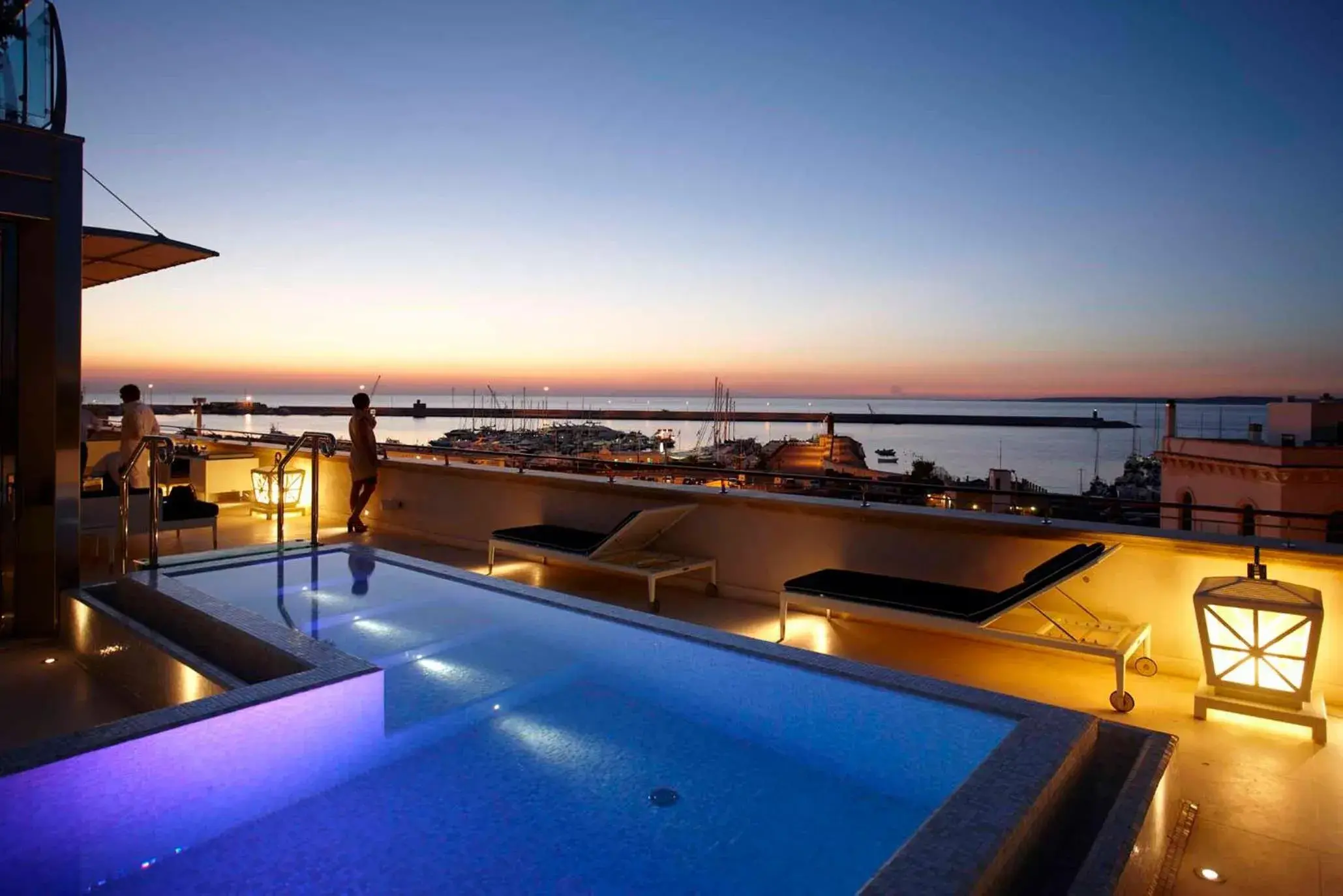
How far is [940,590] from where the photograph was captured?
4.18m

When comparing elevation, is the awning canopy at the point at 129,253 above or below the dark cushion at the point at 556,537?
above

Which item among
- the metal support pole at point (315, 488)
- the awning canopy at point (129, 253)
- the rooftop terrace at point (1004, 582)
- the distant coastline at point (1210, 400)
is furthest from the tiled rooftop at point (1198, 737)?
the distant coastline at point (1210, 400)

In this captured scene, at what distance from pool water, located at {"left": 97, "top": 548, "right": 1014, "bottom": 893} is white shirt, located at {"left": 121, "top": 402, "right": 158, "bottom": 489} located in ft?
11.1

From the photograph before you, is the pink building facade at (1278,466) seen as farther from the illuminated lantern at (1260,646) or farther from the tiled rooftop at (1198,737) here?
the illuminated lantern at (1260,646)

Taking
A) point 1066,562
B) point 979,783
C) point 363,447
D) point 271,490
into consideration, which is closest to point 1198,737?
point 1066,562

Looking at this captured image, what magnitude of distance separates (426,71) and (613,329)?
13098mm

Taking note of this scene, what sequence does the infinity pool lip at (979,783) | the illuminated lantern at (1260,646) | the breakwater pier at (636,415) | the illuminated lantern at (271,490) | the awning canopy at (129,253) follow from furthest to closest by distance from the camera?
the breakwater pier at (636,415)
the illuminated lantern at (271,490)
the awning canopy at (129,253)
the illuminated lantern at (1260,646)
the infinity pool lip at (979,783)

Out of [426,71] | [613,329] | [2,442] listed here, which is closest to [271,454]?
[426,71]

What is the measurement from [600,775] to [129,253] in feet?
16.3

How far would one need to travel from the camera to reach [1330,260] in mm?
15031

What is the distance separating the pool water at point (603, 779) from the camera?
6.79ft

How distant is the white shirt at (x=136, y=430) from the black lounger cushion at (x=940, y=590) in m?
5.21

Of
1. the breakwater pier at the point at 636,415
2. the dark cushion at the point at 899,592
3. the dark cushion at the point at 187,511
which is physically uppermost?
the breakwater pier at the point at 636,415

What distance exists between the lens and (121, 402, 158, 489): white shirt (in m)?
5.92
